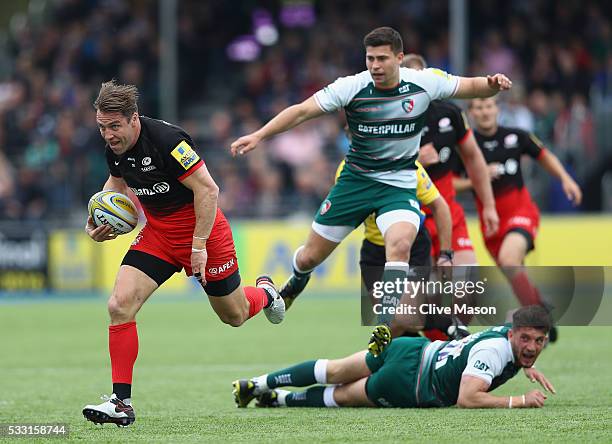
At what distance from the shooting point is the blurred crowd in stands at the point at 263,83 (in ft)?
66.6

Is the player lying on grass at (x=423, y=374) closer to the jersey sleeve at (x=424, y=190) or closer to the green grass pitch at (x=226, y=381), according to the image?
the green grass pitch at (x=226, y=381)

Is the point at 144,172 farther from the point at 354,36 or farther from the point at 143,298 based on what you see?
the point at 354,36

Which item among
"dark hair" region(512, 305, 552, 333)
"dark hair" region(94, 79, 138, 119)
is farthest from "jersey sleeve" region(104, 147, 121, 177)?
"dark hair" region(512, 305, 552, 333)

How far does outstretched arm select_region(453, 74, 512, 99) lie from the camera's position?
846 cm

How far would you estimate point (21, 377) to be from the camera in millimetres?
10586

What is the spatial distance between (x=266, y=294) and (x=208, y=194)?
4.83ft

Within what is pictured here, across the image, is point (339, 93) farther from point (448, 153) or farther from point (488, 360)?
point (488, 360)

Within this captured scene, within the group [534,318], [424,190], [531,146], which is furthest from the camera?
[531,146]

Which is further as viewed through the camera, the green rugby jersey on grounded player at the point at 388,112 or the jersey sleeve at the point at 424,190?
the jersey sleeve at the point at 424,190

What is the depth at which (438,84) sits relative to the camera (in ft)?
28.7

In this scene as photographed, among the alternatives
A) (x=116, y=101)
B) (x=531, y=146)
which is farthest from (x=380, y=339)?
(x=531, y=146)

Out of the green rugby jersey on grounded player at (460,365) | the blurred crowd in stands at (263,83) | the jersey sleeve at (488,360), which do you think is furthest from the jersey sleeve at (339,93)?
the blurred crowd in stands at (263,83)

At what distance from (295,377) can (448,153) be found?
2.89 m

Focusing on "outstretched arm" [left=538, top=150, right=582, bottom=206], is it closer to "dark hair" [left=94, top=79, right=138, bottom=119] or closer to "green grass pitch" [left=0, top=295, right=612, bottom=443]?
"green grass pitch" [left=0, top=295, right=612, bottom=443]
